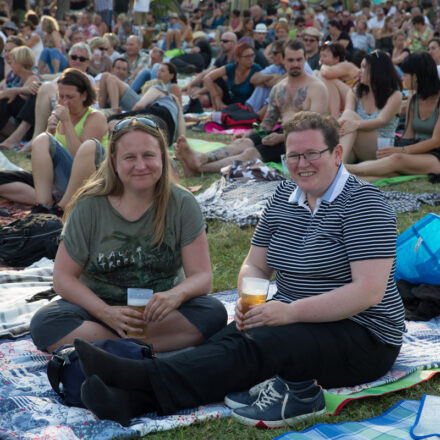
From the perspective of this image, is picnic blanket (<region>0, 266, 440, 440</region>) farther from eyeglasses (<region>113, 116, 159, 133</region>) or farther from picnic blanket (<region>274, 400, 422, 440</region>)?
eyeglasses (<region>113, 116, 159, 133</region>)

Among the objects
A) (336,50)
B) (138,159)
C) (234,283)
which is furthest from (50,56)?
(138,159)

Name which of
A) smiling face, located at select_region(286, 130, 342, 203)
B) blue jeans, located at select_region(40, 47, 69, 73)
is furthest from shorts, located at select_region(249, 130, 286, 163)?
blue jeans, located at select_region(40, 47, 69, 73)

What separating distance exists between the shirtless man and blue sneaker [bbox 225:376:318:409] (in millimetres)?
4619

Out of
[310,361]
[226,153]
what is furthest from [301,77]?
[310,361]

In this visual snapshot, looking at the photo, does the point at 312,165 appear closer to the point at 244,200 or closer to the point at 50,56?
the point at 244,200

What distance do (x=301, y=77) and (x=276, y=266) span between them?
16.0ft

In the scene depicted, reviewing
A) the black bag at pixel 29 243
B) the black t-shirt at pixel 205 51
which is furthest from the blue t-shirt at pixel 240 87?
the black bag at pixel 29 243

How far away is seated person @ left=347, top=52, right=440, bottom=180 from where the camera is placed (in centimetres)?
652

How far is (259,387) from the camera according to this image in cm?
258

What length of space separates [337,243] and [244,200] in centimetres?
322

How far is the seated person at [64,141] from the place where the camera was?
573cm

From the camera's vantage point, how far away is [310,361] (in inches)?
102

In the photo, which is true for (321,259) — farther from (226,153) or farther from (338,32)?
(338,32)

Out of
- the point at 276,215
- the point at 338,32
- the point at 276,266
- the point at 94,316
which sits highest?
the point at 338,32
